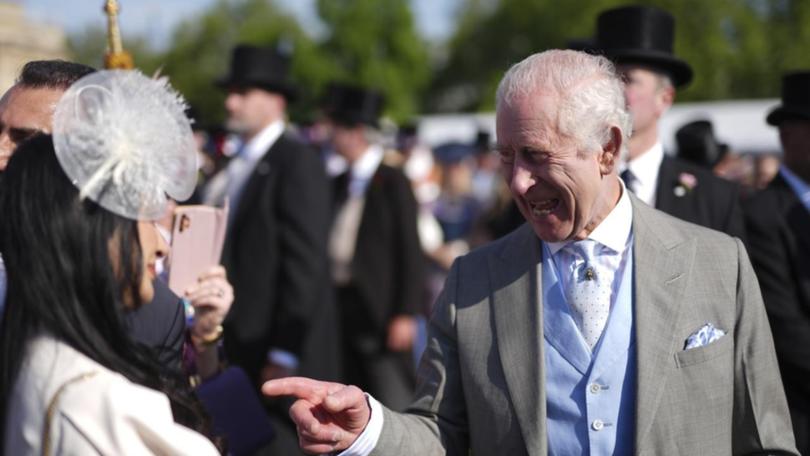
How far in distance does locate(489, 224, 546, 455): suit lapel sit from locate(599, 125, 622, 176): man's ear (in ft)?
0.97

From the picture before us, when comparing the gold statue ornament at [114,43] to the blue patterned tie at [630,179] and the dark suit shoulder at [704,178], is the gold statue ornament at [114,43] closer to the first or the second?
the blue patterned tie at [630,179]

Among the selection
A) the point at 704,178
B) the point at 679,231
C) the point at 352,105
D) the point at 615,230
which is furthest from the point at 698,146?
the point at 615,230

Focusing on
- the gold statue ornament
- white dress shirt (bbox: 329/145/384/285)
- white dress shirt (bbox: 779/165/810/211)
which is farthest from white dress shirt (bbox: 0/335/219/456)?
white dress shirt (bbox: 329/145/384/285)

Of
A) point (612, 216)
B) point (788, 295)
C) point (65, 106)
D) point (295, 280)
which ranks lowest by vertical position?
point (295, 280)

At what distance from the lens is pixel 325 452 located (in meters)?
2.89

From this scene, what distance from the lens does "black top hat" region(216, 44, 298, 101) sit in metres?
7.18

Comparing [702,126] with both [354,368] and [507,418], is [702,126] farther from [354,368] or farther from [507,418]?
[507,418]

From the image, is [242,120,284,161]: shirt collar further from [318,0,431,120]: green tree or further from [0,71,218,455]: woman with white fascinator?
[318,0,431,120]: green tree

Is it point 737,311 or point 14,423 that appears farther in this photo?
point 737,311

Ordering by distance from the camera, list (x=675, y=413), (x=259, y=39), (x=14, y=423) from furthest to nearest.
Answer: (x=259, y=39)
(x=675, y=413)
(x=14, y=423)

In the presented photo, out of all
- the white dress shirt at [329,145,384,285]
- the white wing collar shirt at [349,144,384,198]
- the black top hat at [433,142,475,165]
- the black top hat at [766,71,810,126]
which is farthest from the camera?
the black top hat at [433,142,475,165]

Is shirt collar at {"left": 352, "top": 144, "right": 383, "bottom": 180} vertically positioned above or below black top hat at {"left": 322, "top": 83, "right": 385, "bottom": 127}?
below

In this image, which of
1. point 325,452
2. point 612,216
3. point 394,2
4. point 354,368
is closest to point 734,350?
point 612,216

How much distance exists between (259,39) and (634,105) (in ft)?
238
